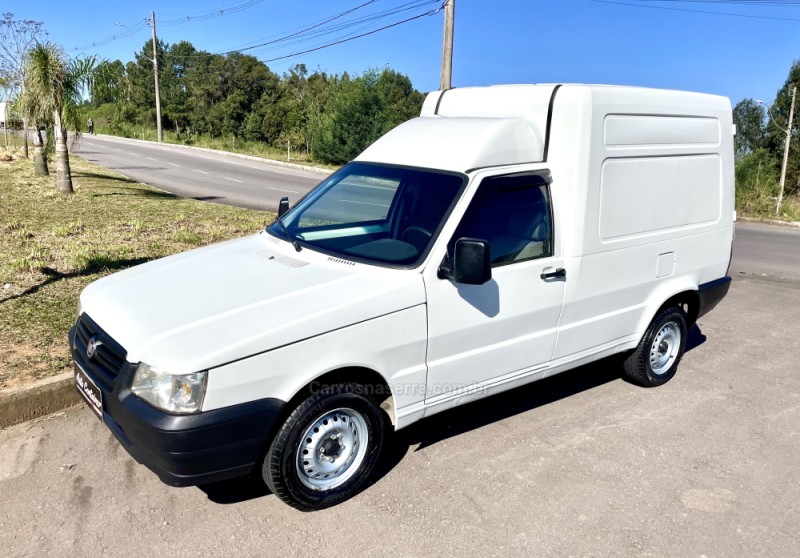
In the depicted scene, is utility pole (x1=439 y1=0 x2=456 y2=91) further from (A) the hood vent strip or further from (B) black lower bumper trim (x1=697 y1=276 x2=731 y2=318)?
(A) the hood vent strip

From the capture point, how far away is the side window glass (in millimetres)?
3914

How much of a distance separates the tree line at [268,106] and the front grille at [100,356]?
29.1 metres

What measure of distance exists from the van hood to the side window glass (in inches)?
23.9

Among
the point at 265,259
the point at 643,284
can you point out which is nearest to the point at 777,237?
→ the point at 643,284

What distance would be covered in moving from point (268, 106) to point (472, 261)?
5788 centimetres

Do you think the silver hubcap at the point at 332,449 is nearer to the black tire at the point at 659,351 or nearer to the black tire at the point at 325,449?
the black tire at the point at 325,449

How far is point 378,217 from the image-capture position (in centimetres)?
470

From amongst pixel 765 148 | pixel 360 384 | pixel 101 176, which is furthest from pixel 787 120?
pixel 360 384

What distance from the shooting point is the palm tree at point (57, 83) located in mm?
13586

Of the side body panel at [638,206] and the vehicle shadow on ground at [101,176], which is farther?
the vehicle shadow on ground at [101,176]

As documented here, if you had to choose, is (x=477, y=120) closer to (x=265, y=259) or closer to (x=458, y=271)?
(x=458, y=271)

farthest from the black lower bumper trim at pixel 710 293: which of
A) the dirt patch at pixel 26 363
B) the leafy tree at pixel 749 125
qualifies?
the leafy tree at pixel 749 125

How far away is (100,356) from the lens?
3.43m

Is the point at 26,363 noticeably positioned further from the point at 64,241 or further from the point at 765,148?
the point at 765,148
